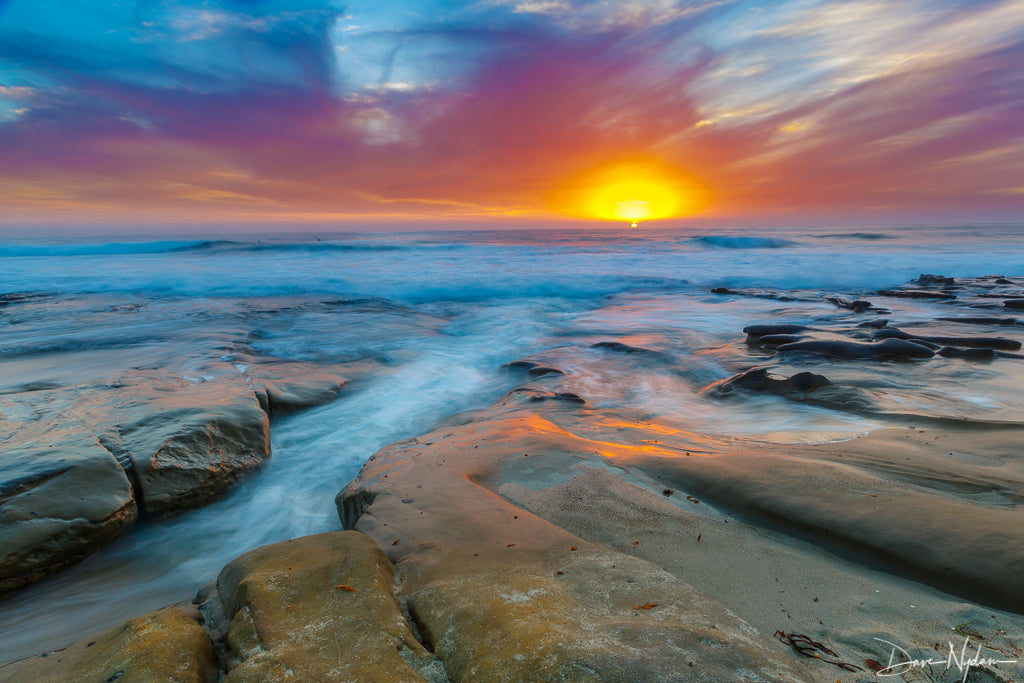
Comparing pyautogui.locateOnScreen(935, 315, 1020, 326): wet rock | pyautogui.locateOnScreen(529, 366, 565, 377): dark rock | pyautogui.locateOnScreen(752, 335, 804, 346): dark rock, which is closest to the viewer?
pyautogui.locateOnScreen(529, 366, 565, 377): dark rock

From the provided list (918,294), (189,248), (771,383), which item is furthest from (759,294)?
(189,248)

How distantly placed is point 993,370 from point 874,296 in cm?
872

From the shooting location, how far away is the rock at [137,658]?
1459mm

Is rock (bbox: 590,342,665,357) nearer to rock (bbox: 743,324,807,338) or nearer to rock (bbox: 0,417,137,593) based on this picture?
rock (bbox: 743,324,807,338)

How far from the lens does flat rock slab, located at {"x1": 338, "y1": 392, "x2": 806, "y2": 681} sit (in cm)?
135

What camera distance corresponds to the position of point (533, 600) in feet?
5.53

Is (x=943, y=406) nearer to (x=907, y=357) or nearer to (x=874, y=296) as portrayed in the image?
(x=907, y=357)

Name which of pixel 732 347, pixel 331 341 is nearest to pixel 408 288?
pixel 331 341

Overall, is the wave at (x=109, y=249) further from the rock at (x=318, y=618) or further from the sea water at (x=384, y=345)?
the rock at (x=318, y=618)

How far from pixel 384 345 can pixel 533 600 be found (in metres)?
7.98

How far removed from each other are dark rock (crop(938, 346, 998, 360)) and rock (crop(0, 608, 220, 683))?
7.74 m

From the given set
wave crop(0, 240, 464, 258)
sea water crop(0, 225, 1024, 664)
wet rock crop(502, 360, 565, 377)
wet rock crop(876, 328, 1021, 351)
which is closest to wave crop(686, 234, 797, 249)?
sea water crop(0, 225, 1024, 664)

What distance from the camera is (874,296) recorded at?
12672mm

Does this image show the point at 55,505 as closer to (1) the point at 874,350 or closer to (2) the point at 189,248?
(1) the point at 874,350
